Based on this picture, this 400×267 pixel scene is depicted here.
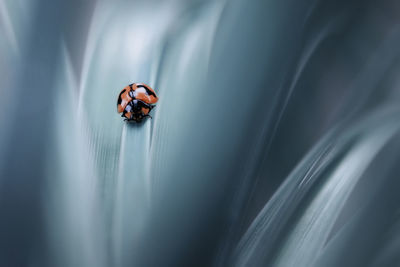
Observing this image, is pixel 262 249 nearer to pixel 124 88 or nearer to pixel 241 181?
pixel 241 181

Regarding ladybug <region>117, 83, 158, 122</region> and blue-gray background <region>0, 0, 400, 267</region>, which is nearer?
blue-gray background <region>0, 0, 400, 267</region>

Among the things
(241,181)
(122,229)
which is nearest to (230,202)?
(241,181)

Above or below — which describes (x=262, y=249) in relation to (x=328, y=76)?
below

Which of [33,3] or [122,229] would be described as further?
[33,3]
